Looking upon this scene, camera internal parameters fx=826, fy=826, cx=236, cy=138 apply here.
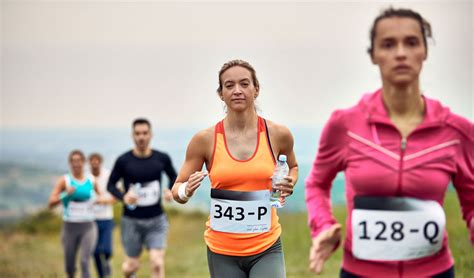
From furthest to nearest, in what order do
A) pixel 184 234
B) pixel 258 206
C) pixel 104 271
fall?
1. pixel 184 234
2. pixel 104 271
3. pixel 258 206

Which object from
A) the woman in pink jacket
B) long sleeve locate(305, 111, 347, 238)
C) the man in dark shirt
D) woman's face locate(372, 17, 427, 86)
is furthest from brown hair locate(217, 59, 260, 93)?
the man in dark shirt

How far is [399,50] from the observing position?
3.71 metres

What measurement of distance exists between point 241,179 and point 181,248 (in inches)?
451

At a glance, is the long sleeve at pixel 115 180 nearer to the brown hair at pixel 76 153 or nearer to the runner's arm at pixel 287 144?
the brown hair at pixel 76 153

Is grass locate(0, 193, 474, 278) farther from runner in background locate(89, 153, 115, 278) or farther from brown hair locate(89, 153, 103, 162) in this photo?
brown hair locate(89, 153, 103, 162)

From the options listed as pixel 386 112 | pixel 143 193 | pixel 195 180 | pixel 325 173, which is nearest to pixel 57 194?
pixel 143 193

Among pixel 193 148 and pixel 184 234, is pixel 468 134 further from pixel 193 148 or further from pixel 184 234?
pixel 184 234

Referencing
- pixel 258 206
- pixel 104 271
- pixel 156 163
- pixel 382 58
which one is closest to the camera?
pixel 382 58

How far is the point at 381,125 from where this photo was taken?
→ 381 cm

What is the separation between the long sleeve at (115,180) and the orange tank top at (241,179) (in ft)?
11.7

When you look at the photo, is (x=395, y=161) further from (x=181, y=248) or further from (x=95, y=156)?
(x=181, y=248)

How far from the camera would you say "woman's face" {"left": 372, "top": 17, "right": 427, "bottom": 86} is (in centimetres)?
371

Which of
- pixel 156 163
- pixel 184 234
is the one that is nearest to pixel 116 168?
pixel 156 163

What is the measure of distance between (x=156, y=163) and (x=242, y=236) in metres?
3.59
